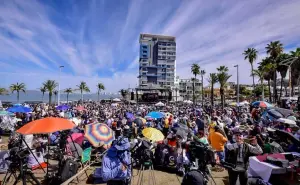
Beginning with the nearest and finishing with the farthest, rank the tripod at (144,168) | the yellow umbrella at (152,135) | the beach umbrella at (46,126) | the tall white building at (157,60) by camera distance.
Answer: the beach umbrella at (46,126)
the tripod at (144,168)
the yellow umbrella at (152,135)
the tall white building at (157,60)

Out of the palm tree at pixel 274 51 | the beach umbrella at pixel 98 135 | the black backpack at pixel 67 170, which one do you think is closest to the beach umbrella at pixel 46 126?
the black backpack at pixel 67 170

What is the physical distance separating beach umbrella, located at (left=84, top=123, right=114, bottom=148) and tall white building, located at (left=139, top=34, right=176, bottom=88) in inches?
4080

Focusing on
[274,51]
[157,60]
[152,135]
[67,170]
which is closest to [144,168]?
[152,135]

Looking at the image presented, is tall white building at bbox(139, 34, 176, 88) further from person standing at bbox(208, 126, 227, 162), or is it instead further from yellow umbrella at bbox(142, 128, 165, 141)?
person standing at bbox(208, 126, 227, 162)

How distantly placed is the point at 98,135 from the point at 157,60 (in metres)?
113

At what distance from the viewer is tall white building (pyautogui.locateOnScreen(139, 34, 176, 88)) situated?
114 meters

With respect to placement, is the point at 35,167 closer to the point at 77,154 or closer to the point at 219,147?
the point at 77,154

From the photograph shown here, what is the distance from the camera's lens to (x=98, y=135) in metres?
8.01

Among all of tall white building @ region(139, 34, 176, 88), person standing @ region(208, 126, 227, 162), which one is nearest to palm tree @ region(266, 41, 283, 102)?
person standing @ region(208, 126, 227, 162)

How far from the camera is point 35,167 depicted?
7773mm

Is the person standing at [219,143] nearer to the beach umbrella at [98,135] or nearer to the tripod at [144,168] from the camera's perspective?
the tripod at [144,168]

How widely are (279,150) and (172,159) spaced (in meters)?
3.82

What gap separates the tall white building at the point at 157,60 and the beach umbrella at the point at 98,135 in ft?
340

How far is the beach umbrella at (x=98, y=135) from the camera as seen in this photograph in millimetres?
7908
